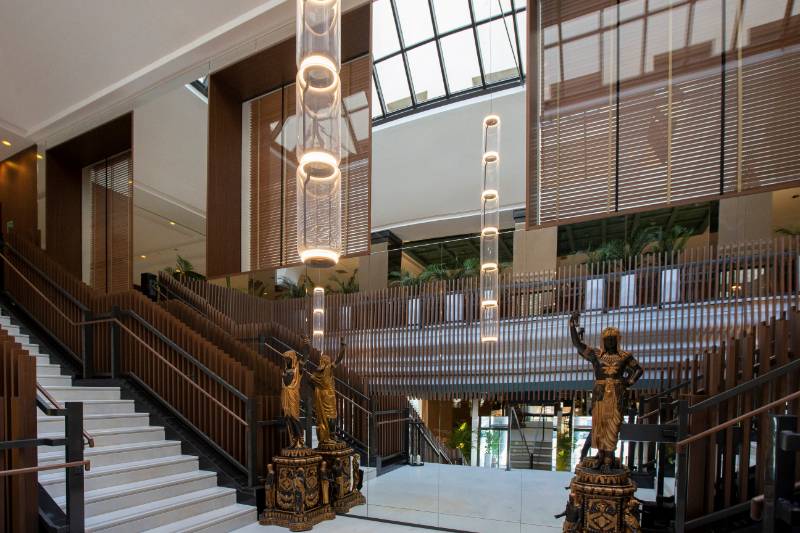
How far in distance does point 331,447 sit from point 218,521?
1.40m

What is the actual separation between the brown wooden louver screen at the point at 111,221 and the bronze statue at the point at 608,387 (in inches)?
348

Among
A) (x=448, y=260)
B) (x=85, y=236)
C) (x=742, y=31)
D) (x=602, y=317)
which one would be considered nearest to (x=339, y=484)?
(x=448, y=260)

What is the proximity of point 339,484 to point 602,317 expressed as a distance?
3.41 metres

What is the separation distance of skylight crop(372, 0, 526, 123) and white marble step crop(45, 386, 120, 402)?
6757 mm

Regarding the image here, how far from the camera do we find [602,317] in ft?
17.3

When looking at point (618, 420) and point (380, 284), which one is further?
point (380, 284)

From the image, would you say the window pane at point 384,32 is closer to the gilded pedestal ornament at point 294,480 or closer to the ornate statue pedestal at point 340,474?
the gilded pedestal ornament at point 294,480

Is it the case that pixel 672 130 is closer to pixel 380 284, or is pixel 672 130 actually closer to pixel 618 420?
pixel 618 420

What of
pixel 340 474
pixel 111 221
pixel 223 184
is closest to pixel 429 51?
pixel 223 184

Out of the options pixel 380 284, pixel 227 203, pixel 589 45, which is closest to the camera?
pixel 589 45

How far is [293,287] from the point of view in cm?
710

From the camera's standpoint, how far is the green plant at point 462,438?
537 centimetres

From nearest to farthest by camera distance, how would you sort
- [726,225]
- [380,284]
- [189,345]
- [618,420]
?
[618,420], [726,225], [189,345], [380,284]

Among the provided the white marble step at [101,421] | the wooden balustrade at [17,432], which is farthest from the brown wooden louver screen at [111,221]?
the wooden balustrade at [17,432]
